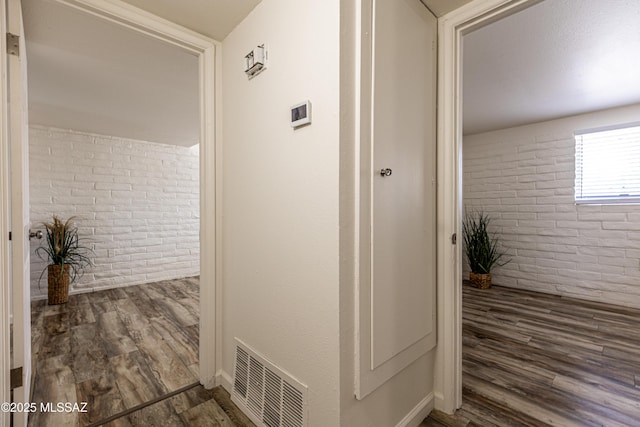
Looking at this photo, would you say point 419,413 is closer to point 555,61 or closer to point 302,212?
point 302,212

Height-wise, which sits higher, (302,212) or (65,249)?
(302,212)

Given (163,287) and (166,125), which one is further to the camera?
(163,287)

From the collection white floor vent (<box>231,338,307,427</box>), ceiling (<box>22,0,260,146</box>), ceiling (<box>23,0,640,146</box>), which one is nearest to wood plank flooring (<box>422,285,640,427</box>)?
white floor vent (<box>231,338,307,427</box>)

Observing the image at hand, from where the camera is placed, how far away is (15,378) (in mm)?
1220

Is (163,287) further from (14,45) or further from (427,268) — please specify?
(427,268)

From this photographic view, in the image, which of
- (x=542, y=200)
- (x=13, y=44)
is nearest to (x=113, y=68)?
(x=13, y=44)

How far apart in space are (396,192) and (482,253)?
3292mm

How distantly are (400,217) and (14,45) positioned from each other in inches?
71.9

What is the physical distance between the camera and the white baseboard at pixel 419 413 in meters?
1.29

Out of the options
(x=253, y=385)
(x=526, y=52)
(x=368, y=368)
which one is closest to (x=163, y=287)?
(x=253, y=385)

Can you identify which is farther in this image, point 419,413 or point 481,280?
point 481,280

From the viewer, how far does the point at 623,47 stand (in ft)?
6.20

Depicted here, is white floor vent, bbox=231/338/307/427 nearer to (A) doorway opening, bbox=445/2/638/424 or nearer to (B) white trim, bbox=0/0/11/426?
(B) white trim, bbox=0/0/11/426

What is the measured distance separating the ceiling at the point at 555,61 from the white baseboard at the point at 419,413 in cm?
220
